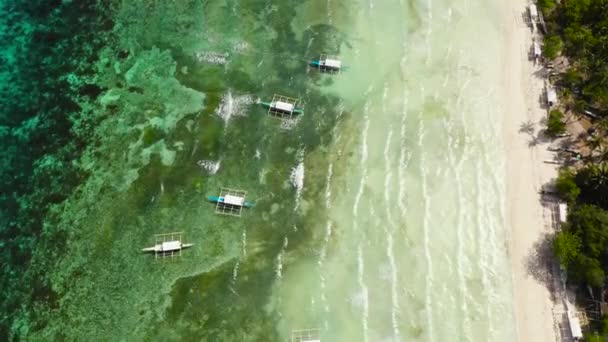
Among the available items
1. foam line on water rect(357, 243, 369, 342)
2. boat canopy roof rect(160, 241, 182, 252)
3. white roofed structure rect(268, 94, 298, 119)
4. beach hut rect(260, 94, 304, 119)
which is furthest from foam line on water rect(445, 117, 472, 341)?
boat canopy roof rect(160, 241, 182, 252)

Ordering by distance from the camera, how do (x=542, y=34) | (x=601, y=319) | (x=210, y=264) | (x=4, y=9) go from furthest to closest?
1. (x=4, y=9)
2. (x=542, y=34)
3. (x=210, y=264)
4. (x=601, y=319)

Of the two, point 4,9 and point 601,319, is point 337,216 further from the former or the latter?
point 4,9

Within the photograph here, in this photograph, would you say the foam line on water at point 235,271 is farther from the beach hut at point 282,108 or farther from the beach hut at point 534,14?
the beach hut at point 534,14

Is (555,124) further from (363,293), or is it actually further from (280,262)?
(280,262)

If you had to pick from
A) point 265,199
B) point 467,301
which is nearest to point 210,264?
point 265,199

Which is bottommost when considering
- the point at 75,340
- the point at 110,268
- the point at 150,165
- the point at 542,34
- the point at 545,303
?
the point at 75,340

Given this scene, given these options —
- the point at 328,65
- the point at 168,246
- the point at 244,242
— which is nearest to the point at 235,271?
the point at 244,242
